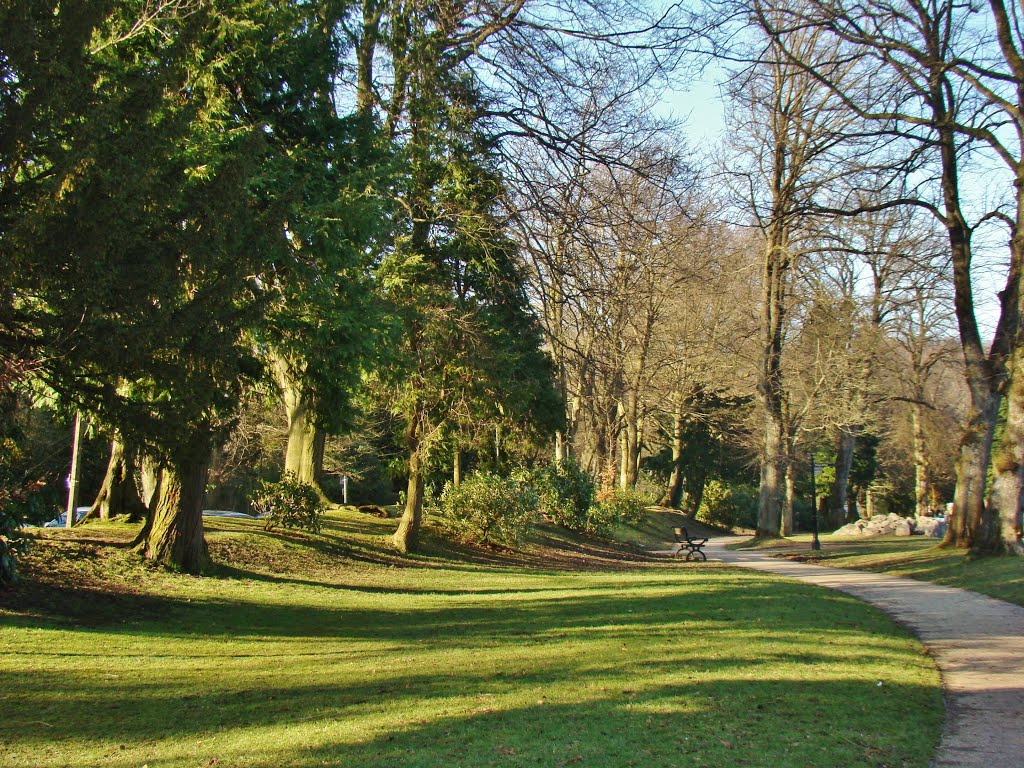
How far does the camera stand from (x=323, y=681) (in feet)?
25.4

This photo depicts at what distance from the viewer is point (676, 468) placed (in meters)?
52.3

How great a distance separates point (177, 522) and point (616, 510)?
20161 millimetres

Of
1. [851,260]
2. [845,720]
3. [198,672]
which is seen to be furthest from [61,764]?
[851,260]

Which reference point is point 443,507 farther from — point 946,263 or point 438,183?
point 946,263

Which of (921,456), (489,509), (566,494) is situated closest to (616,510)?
(566,494)

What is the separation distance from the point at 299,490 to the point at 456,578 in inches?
145

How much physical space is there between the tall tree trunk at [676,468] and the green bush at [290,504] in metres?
30.0

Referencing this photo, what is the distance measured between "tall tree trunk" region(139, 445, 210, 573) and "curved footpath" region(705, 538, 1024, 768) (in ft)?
33.0

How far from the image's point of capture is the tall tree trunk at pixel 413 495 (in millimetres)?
19312

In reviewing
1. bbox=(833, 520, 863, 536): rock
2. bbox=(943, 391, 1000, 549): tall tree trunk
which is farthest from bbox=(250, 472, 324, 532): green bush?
bbox=(833, 520, 863, 536): rock

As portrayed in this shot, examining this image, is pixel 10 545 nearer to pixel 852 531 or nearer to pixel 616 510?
pixel 616 510

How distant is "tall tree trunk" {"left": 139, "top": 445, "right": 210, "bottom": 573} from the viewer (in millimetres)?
13070

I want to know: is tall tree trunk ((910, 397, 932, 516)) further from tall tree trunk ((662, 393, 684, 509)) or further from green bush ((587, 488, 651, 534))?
green bush ((587, 488, 651, 534))

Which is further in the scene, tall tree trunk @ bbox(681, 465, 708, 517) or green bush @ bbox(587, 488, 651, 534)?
tall tree trunk @ bbox(681, 465, 708, 517)
